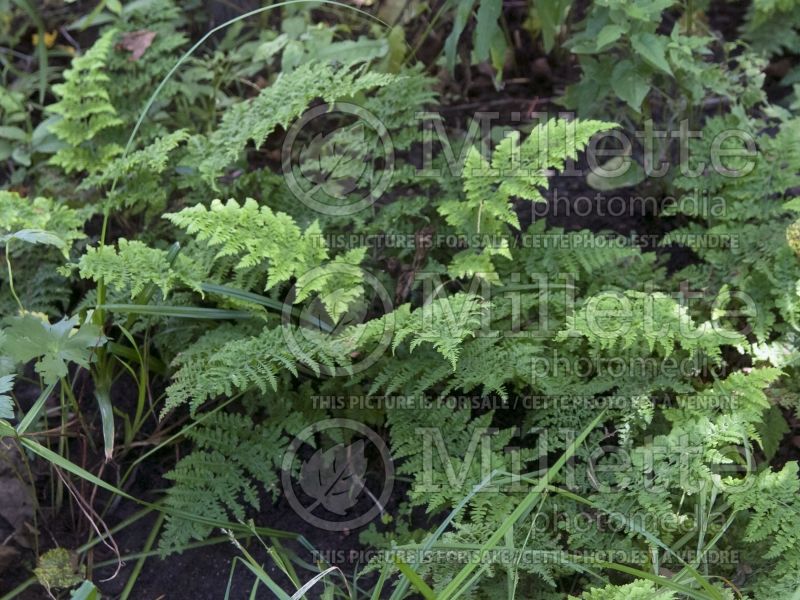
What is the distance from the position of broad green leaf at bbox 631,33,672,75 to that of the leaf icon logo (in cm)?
147

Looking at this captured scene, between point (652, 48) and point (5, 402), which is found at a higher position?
point (652, 48)

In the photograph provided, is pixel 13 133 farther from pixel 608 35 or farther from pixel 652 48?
pixel 652 48

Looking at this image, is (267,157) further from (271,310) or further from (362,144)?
(271,310)

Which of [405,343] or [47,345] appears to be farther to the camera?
[405,343]

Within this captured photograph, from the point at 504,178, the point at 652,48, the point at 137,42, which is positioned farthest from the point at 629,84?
the point at 137,42

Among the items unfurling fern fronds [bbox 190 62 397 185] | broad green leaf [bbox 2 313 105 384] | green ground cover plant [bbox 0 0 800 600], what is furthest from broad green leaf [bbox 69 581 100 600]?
unfurling fern fronds [bbox 190 62 397 185]

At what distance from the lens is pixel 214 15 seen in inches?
→ 145

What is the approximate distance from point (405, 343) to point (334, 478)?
1.50 ft

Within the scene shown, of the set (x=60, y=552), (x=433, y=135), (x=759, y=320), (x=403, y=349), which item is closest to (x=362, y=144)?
(x=433, y=135)

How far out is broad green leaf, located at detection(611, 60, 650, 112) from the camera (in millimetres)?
2719

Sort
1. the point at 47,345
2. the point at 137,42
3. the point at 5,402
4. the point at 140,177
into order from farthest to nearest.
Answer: the point at 137,42 < the point at 140,177 < the point at 47,345 < the point at 5,402

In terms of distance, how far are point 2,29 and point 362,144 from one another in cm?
205

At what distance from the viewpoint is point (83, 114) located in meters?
3.02
